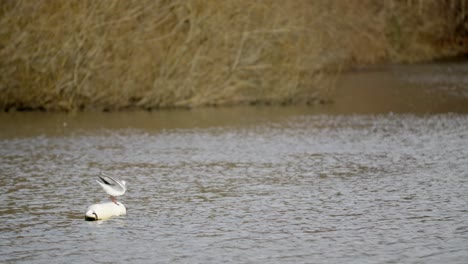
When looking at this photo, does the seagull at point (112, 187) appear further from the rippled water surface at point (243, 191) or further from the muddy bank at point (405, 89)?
the muddy bank at point (405, 89)

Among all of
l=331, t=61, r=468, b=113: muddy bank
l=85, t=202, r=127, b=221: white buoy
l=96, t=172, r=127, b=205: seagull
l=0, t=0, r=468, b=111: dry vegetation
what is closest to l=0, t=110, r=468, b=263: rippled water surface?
l=85, t=202, r=127, b=221: white buoy

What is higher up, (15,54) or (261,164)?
(15,54)

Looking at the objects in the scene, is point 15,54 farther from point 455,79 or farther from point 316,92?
point 455,79

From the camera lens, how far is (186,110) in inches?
963

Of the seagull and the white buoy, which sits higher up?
the seagull

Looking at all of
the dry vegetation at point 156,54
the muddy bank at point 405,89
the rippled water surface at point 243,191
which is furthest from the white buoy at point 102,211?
the dry vegetation at point 156,54

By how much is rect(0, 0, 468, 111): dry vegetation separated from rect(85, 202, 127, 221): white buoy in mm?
13304

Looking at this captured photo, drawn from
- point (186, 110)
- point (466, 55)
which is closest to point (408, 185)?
point (186, 110)

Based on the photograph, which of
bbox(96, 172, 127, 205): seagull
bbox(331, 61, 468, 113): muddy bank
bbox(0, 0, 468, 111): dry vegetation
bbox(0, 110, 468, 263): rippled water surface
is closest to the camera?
bbox(0, 110, 468, 263): rippled water surface

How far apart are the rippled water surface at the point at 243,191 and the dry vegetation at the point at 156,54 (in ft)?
9.76

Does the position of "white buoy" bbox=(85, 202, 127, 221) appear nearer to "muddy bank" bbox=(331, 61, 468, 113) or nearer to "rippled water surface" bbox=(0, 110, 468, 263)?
"rippled water surface" bbox=(0, 110, 468, 263)

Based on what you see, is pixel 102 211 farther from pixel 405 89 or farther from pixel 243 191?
pixel 405 89

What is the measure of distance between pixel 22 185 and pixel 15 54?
1068 centimetres

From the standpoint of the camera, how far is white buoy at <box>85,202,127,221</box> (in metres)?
10.9
